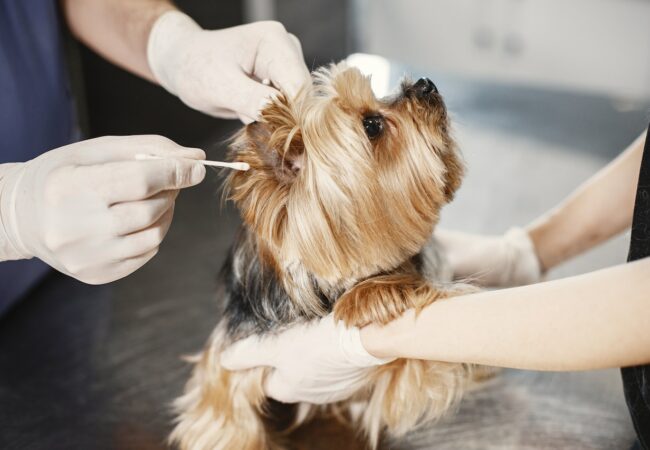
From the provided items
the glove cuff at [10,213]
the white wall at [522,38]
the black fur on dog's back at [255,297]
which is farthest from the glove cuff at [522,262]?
the white wall at [522,38]

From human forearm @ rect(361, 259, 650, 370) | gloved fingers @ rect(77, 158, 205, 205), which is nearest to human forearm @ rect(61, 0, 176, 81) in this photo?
gloved fingers @ rect(77, 158, 205, 205)

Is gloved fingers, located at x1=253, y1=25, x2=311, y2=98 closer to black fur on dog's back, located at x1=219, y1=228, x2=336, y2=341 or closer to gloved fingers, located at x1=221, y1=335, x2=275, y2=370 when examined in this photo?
black fur on dog's back, located at x1=219, y1=228, x2=336, y2=341

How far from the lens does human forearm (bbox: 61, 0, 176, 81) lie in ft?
4.22

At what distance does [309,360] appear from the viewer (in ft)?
3.25

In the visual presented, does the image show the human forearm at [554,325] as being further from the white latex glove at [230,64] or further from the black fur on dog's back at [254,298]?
the white latex glove at [230,64]

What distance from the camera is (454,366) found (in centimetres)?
109

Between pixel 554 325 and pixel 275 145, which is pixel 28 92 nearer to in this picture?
pixel 275 145

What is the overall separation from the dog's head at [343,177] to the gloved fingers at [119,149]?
4.4 inches

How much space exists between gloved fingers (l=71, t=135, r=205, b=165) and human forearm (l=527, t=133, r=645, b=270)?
83cm

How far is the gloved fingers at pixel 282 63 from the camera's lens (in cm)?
107

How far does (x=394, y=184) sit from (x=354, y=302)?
176mm

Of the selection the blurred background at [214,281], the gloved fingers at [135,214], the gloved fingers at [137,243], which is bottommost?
the blurred background at [214,281]

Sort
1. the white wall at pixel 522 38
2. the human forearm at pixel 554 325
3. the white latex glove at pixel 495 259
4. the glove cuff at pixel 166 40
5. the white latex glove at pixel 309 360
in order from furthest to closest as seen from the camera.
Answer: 1. the white wall at pixel 522 38
2. the white latex glove at pixel 495 259
3. the glove cuff at pixel 166 40
4. the white latex glove at pixel 309 360
5. the human forearm at pixel 554 325

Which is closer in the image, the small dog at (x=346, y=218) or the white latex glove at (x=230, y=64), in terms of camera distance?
the small dog at (x=346, y=218)
